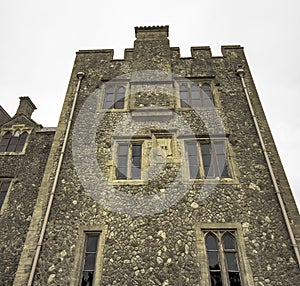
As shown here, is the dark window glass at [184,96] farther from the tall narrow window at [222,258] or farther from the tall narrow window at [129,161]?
the tall narrow window at [222,258]

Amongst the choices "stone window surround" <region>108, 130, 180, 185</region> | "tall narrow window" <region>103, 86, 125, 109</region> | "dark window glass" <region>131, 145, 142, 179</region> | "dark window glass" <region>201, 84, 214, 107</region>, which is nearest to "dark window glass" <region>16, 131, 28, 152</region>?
"tall narrow window" <region>103, 86, 125, 109</region>

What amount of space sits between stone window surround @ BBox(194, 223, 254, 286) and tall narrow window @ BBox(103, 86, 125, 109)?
221 inches

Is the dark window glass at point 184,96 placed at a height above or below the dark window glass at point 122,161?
above

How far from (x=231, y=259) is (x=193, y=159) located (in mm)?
3259

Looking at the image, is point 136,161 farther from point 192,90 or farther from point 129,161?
point 192,90

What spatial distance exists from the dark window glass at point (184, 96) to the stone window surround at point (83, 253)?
5.52 m

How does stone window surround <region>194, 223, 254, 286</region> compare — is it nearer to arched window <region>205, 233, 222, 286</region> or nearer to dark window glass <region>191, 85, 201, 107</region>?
arched window <region>205, 233, 222, 286</region>

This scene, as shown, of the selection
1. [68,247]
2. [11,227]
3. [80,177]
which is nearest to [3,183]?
[11,227]

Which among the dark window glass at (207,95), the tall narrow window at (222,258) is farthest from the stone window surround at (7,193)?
the dark window glass at (207,95)

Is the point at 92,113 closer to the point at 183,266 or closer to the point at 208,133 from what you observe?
the point at 208,133

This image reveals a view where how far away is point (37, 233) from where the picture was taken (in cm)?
773

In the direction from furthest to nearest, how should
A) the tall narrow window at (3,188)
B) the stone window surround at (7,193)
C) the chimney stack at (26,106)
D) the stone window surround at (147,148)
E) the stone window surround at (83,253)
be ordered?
the chimney stack at (26,106) → the tall narrow window at (3,188) → the stone window surround at (7,193) → the stone window surround at (147,148) → the stone window surround at (83,253)

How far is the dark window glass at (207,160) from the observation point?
894 centimetres

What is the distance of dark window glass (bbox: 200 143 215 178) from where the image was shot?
894 centimetres
